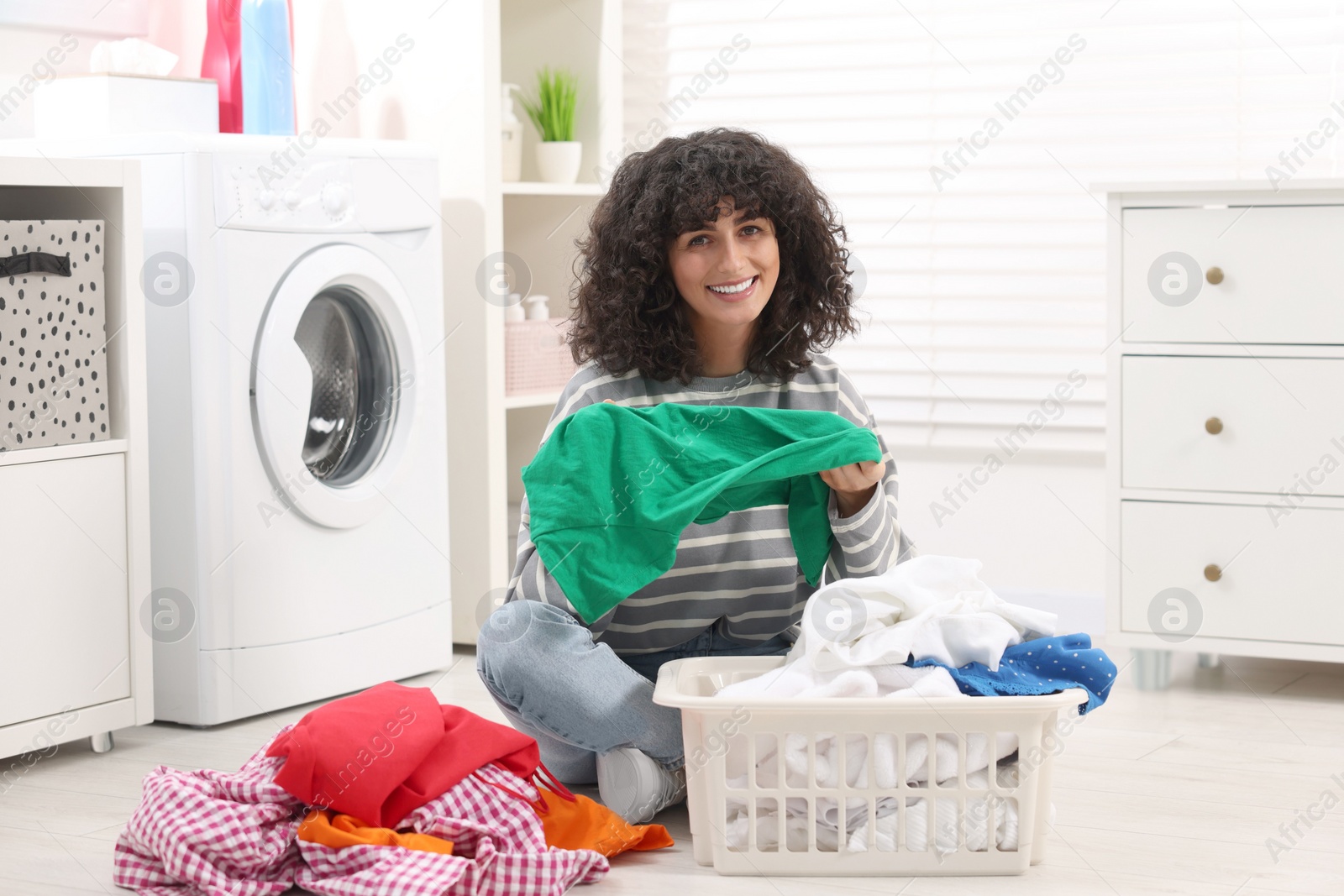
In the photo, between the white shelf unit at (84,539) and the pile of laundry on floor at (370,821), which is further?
the white shelf unit at (84,539)

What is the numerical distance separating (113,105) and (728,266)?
118 cm

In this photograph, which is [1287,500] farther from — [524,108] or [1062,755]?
[524,108]

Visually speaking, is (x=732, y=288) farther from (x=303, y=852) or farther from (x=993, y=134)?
(x=993, y=134)

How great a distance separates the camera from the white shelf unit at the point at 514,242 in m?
2.62

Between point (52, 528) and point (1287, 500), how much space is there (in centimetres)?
180

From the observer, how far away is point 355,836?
1.47 meters

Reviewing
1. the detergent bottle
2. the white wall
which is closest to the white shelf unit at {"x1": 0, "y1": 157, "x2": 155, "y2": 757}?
the detergent bottle

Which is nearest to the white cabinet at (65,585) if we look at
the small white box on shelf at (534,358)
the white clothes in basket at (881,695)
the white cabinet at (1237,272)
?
the small white box on shelf at (534,358)

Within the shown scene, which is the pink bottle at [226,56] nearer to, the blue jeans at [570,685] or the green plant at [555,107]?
the green plant at [555,107]

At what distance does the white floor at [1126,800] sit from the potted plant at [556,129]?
1038 millimetres

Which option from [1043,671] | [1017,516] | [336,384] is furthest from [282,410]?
[1017,516]

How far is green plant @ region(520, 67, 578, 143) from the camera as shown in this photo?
2.86 m

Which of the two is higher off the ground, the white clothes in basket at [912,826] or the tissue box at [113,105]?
the tissue box at [113,105]

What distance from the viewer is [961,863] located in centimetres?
153
